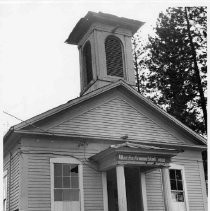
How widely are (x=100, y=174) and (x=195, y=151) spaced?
5176mm

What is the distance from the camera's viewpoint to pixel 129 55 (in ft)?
63.2

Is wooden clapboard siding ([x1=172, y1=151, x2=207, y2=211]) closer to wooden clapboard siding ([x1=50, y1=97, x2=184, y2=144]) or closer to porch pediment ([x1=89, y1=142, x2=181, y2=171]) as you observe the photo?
wooden clapboard siding ([x1=50, y1=97, x2=184, y2=144])

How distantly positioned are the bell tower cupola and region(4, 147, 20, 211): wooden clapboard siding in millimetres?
5338

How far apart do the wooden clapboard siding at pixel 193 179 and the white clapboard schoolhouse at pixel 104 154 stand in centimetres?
4

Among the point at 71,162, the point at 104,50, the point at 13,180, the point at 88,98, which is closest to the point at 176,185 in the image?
the point at 71,162

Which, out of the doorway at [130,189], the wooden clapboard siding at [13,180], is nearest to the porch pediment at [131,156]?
the doorway at [130,189]

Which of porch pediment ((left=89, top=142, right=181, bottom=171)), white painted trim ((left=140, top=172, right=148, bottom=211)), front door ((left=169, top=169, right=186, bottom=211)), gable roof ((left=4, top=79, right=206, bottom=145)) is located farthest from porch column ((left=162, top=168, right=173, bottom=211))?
gable roof ((left=4, top=79, right=206, bottom=145))

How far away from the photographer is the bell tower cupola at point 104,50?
18.3 m

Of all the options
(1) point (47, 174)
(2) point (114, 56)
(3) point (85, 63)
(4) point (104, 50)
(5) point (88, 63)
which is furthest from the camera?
(3) point (85, 63)

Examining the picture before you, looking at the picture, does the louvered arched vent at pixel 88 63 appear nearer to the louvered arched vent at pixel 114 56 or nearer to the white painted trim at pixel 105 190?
the louvered arched vent at pixel 114 56

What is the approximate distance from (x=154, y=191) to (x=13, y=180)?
18.4ft

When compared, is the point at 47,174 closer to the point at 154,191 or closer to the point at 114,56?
the point at 154,191

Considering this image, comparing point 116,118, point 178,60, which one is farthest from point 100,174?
point 178,60

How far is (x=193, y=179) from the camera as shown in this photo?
1683 centimetres
